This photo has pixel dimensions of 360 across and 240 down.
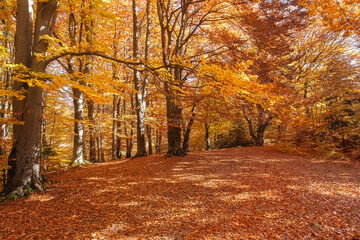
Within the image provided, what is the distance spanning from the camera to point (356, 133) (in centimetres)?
880

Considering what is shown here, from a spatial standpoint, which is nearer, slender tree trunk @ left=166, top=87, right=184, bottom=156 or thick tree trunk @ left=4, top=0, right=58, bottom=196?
thick tree trunk @ left=4, top=0, right=58, bottom=196

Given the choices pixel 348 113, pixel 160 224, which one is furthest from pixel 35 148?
pixel 348 113

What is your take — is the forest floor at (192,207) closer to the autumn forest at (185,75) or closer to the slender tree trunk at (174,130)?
the autumn forest at (185,75)

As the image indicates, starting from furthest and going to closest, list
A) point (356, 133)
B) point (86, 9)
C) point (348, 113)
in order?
point (348, 113), point (356, 133), point (86, 9)

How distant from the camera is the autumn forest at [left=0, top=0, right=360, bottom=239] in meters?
4.62

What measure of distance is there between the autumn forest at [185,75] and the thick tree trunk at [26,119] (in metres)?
0.03

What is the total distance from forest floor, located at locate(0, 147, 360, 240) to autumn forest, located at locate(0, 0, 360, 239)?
25 cm

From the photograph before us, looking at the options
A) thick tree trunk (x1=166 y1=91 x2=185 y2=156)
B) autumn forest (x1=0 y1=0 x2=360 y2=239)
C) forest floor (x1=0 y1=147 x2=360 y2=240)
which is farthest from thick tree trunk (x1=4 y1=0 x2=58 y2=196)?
thick tree trunk (x1=166 y1=91 x2=185 y2=156)

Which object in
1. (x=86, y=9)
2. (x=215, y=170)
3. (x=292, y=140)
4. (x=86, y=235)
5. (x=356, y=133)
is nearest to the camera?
(x=86, y=235)

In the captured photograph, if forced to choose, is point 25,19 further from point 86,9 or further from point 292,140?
point 292,140

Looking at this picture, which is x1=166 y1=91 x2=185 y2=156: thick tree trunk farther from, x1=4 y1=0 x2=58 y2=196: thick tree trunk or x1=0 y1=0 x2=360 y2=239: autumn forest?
x1=4 y1=0 x2=58 y2=196: thick tree trunk

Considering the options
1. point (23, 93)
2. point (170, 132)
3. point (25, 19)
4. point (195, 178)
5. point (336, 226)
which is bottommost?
point (336, 226)

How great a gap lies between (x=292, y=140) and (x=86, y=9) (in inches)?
518

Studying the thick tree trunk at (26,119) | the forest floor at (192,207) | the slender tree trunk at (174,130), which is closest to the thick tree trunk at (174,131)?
the slender tree trunk at (174,130)
